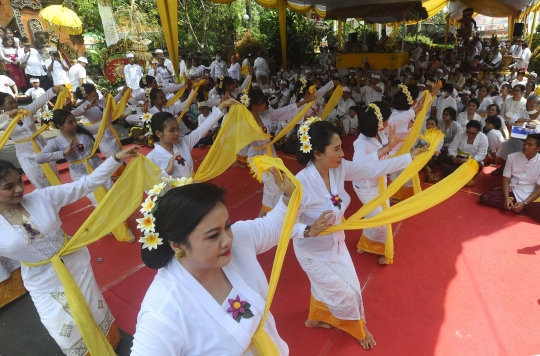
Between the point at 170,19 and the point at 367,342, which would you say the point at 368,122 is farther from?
the point at 170,19

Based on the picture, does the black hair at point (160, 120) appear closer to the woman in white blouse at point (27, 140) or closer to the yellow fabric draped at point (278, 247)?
the yellow fabric draped at point (278, 247)

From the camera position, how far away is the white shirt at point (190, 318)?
116 cm

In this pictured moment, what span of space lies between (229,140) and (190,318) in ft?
9.29

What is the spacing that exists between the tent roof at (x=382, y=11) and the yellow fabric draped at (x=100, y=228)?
37.4ft

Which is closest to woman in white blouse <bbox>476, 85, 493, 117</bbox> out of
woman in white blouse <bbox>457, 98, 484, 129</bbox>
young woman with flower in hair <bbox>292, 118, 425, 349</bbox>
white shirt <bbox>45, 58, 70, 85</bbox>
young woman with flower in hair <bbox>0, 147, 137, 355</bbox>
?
woman in white blouse <bbox>457, 98, 484, 129</bbox>

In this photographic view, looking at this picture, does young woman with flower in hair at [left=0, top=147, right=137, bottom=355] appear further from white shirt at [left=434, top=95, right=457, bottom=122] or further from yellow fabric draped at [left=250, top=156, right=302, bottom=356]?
white shirt at [left=434, top=95, right=457, bottom=122]

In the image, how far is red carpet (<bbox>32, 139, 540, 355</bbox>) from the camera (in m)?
2.56

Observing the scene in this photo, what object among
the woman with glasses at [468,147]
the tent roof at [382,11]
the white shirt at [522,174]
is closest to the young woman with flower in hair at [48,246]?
the white shirt at [522,174]

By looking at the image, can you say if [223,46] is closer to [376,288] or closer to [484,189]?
[484,189]

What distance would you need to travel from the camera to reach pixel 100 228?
2.47 m

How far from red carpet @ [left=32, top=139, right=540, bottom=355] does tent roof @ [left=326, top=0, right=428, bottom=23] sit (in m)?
9.31

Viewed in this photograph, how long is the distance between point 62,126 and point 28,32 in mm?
11068

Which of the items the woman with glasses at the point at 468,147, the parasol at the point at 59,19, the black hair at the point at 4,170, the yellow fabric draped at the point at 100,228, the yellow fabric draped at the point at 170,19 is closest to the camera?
the black hair at the point at 4,170

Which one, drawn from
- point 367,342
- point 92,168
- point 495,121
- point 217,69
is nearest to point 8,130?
point 92,168
